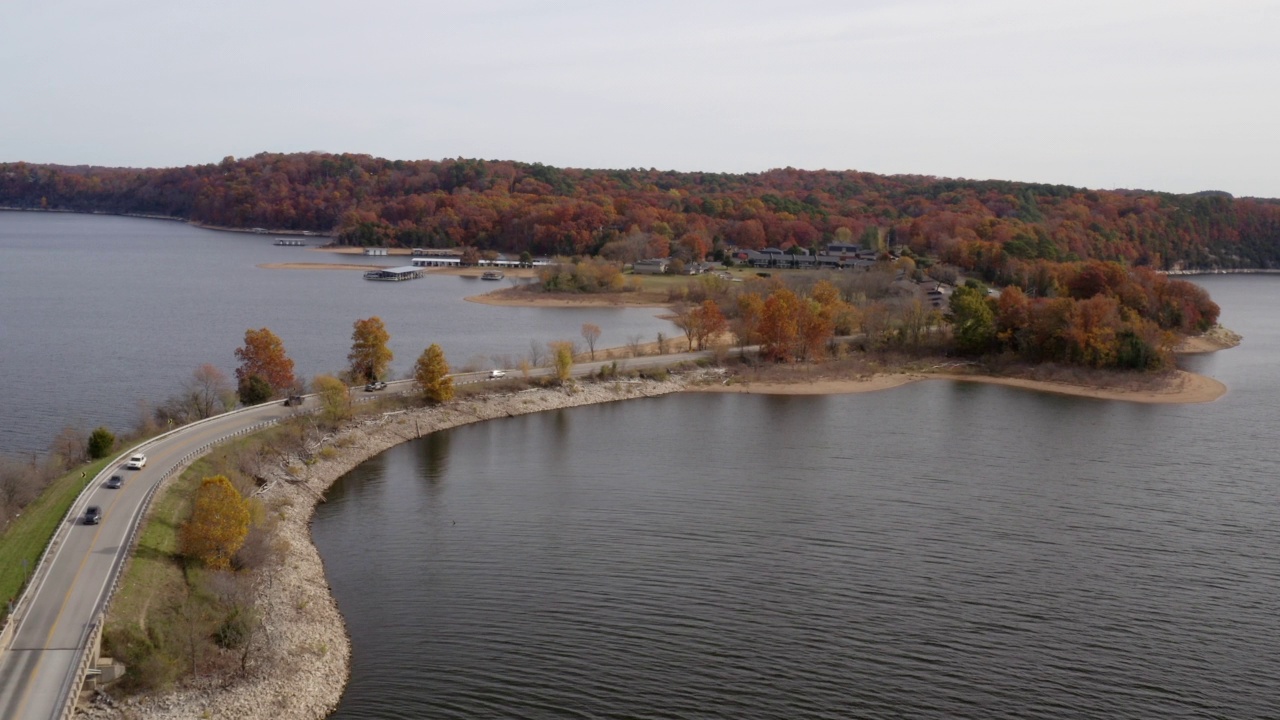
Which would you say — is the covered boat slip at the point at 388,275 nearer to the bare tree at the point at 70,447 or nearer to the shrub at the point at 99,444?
the bare tree at the point at 70,447

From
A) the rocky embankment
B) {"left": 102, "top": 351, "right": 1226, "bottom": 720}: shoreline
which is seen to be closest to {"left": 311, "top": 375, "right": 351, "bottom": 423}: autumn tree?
{"left": 102, "top": 351, "right": 1226, "bottom": 720}: shoreline

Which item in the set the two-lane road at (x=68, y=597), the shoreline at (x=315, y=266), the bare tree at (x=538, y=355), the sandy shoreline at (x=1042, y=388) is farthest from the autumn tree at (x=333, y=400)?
the shoreline at (x=315, y=266)

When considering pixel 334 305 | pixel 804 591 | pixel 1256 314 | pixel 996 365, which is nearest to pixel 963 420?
pixel 996 365

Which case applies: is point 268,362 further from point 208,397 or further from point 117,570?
point 117,570

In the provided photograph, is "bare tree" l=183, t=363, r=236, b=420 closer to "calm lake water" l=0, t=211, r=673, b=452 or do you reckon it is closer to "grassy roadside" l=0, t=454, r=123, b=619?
"calm lake water" l=0, t=211, r=673, b=452

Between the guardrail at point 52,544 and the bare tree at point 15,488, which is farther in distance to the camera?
the bare tree at point 15,488

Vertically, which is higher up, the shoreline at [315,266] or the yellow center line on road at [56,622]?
the shoreline at [315,266]
